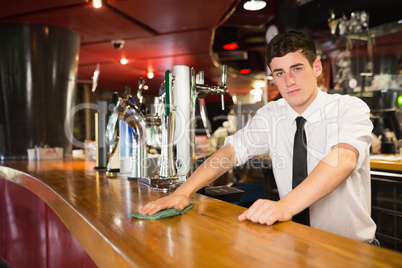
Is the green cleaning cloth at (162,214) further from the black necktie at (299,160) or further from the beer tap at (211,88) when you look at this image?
the beer tap at (211,88)

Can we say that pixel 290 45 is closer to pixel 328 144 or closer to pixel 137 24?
pixel 328 144

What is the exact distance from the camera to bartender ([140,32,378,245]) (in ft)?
3.64

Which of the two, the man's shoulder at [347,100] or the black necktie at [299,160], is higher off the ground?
the man's shoulder at [347,100]

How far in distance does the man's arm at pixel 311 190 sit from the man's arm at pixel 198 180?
255 millimetres

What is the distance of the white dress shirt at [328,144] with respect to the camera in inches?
48.6

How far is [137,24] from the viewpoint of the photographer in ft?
13.1

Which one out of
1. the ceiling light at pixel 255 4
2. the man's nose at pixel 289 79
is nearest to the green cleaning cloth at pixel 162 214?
the man's nose at pixel 289 79

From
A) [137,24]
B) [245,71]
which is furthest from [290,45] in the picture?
[245,71]

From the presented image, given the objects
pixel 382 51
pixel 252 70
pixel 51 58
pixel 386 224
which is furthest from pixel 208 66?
pixel 386 224

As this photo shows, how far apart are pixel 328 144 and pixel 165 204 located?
2.14 feet

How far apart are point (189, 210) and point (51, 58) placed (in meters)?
3.34

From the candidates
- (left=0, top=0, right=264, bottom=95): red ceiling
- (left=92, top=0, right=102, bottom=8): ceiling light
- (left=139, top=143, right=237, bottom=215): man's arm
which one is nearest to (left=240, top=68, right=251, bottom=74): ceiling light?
(left=0, top=0, right=264, bottom=95): red ceiling

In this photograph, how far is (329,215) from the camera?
135 cm

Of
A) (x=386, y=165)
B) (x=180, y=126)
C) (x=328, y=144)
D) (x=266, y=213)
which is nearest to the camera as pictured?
(x=266, y=213)
